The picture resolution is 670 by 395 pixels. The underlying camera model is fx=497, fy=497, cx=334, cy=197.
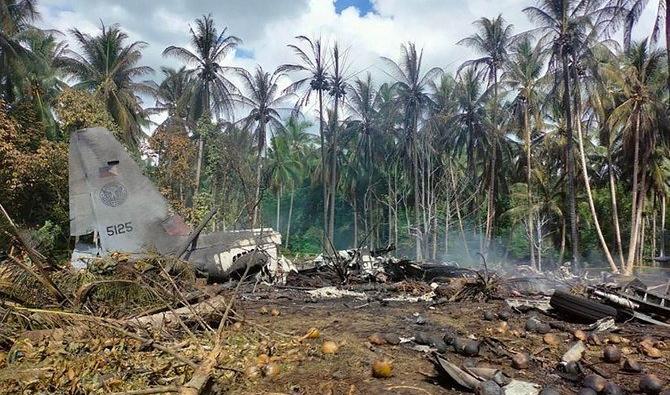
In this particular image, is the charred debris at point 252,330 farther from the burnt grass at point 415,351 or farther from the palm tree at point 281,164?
the palm tree at point 281,164

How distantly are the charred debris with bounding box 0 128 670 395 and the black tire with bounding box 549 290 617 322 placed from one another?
22mm

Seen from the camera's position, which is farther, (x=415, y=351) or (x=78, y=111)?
(x=78, y=111)

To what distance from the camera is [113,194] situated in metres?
11.9

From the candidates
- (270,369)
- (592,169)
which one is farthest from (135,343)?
(592,169)

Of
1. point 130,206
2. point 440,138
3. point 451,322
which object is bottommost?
point 451,322

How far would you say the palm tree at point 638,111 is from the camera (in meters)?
25.2

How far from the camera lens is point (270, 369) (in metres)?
5.37

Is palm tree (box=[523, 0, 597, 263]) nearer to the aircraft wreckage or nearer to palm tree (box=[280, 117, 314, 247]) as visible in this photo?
the aircraft wreckage

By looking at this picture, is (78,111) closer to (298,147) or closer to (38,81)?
(38,81)

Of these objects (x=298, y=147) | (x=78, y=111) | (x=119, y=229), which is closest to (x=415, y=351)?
(x=119, y=229)

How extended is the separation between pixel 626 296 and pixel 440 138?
95.2ft

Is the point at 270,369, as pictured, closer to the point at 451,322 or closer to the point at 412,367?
the point at 412,367

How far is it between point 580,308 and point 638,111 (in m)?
21.2

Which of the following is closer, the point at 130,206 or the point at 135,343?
the point at 135,343
